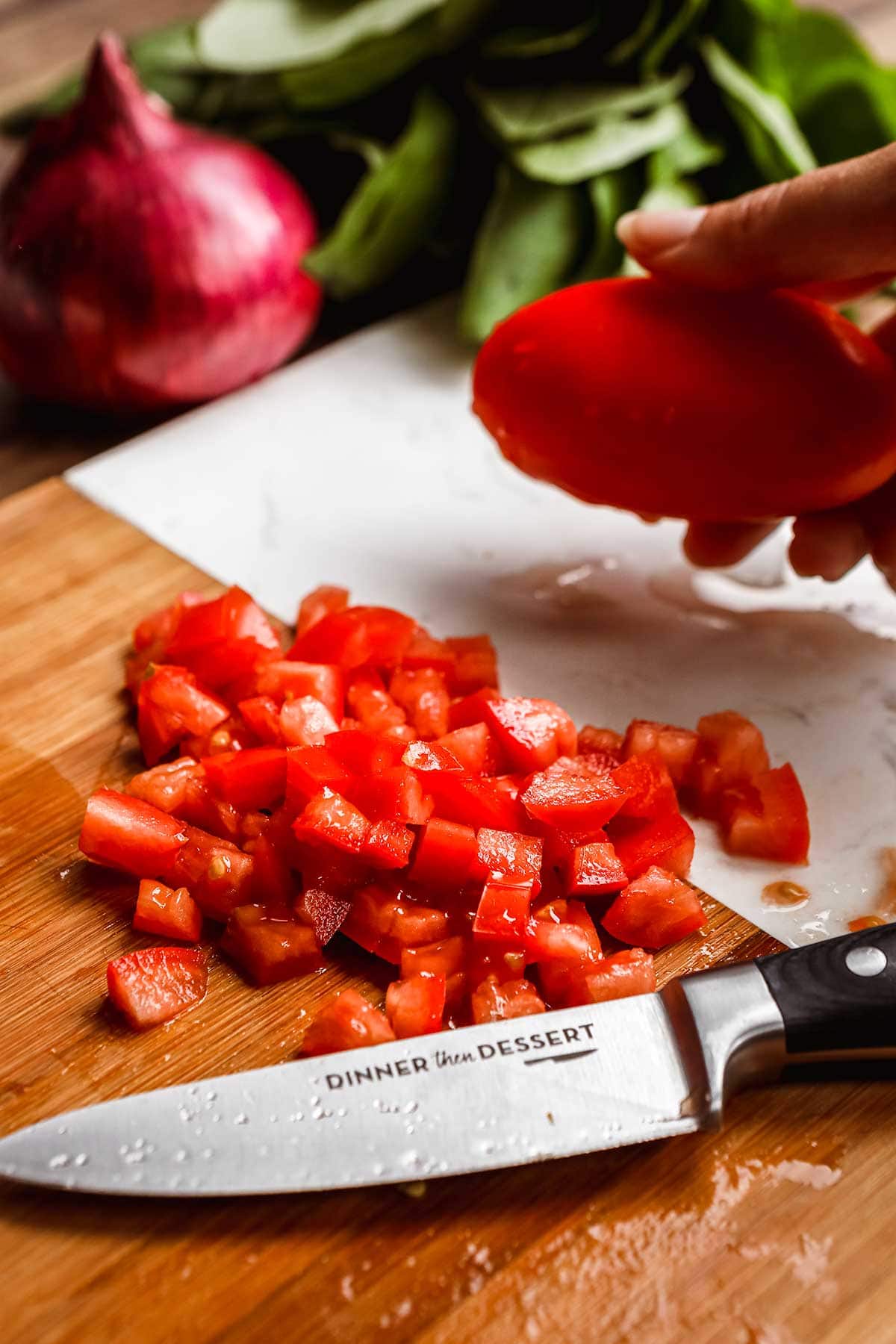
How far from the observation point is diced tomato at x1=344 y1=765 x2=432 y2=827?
1292 millimetres

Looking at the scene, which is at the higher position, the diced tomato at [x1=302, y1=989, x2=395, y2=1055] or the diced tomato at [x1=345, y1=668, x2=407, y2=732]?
the diced tomato at [x1=345, y1=668, x2=407, y2=732]

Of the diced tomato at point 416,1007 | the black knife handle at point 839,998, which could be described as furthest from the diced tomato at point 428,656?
the black knife handle at point 839,998

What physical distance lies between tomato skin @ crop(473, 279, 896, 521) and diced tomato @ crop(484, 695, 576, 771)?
0.27 m

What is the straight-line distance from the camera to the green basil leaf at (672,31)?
2.13m

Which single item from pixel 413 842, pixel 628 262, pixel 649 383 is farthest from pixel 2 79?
pixel 413 842

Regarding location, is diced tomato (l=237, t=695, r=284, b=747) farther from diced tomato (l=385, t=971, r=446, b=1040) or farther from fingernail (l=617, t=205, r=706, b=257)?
fingernail (l=617, t=205, r=706, b=257)

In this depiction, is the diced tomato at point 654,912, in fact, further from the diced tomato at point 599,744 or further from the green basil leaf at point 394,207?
the green basil leaf at point 394,207

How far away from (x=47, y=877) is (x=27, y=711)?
0.26 metres

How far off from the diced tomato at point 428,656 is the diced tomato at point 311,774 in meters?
0.22

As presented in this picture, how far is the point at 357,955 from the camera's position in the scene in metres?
1.30

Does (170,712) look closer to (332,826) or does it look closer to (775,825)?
(332,826)

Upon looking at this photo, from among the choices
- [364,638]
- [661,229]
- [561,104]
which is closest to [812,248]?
[661,229]

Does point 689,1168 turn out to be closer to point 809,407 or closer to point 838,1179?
point 838,1179

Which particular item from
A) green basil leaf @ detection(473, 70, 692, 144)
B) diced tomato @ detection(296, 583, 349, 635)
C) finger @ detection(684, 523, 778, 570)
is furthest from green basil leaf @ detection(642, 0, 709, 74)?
diced tomato @ detection(296, 583, 349, 635)
